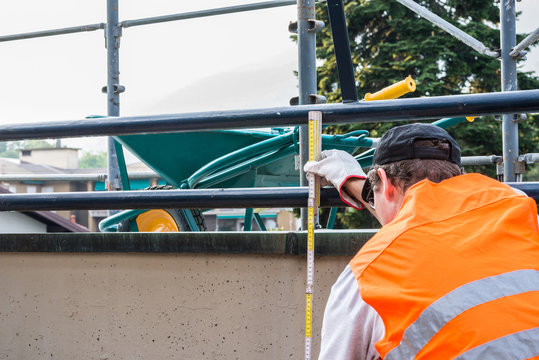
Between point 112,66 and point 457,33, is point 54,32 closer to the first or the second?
point 112,66

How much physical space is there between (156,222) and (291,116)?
7.03 feet

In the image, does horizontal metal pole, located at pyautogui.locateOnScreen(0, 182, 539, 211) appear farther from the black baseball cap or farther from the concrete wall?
the black baseball cap

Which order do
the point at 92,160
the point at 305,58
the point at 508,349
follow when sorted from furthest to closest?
the point at 92,160 → the point at 305,58 → the point at 508,349

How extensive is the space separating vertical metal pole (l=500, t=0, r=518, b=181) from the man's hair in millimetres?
A: 3373

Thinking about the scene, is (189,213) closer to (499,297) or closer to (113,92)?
(499,297)

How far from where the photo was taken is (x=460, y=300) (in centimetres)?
90

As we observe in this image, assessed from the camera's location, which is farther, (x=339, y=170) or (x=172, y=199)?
(x=172, y=199)

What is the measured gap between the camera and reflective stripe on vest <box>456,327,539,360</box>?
0.87 meters

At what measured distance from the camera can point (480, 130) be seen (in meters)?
14.1

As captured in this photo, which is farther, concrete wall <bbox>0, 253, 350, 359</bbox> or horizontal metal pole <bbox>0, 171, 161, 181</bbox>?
horizontal metal pole <bbox>0, 171, 161, 181</bbox>

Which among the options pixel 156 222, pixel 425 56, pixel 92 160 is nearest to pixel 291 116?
pixel 156 222

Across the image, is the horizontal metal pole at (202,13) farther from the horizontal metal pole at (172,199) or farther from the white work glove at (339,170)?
the white work glove at (339,170)

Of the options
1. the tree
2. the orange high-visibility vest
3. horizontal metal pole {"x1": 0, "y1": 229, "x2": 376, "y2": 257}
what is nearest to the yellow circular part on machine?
horizontal metal pole {"x1": 0, "y1": 229, "x2": 376, "y2": 257}

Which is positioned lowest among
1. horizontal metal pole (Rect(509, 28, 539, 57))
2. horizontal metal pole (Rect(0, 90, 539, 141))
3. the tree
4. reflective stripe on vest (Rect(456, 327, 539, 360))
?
reflective stripe on vest (Rect(456, 327, 539, 360))
